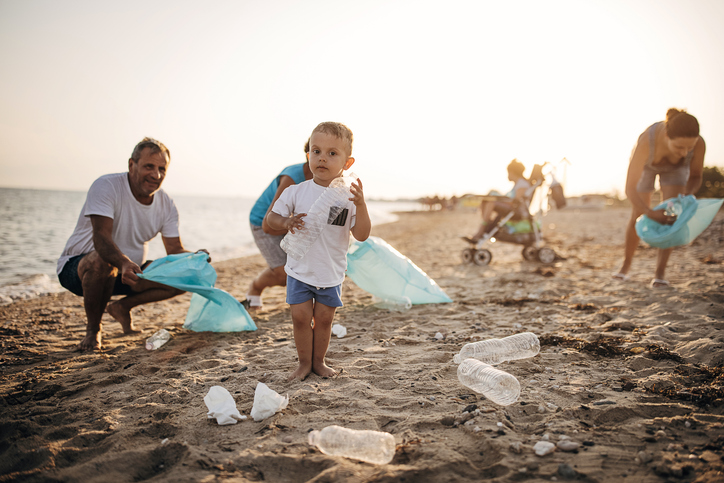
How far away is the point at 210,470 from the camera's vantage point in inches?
58.7

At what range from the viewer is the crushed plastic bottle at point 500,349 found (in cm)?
254

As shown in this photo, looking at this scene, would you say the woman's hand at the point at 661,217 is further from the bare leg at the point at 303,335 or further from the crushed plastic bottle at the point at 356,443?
the crushed plastic bottle at the point at 356,443

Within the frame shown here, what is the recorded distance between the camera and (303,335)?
2.34 m

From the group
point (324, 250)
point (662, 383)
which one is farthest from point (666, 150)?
point (324, 250)

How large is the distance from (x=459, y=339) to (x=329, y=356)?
100 cm

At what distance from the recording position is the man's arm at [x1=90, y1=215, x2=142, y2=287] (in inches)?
116

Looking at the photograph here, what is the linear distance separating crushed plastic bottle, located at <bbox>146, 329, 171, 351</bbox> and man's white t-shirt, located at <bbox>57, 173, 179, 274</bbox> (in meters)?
0.77

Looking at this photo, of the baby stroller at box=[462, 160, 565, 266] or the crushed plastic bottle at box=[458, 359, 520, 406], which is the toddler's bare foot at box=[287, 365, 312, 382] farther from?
the baby stroller at box=[462, 160, 565, 266]

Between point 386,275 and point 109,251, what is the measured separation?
2.42 m

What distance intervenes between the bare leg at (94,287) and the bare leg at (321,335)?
1897 millimetres

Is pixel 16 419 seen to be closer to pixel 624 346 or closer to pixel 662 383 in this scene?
pixel 662 383

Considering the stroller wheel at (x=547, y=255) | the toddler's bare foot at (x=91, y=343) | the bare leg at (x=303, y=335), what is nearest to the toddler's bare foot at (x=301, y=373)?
the bare leg at (x=303, y=335)

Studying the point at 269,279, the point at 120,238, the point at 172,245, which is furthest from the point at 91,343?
the point at 269,279

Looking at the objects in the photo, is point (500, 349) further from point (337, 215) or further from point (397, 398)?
point (337, 215)
